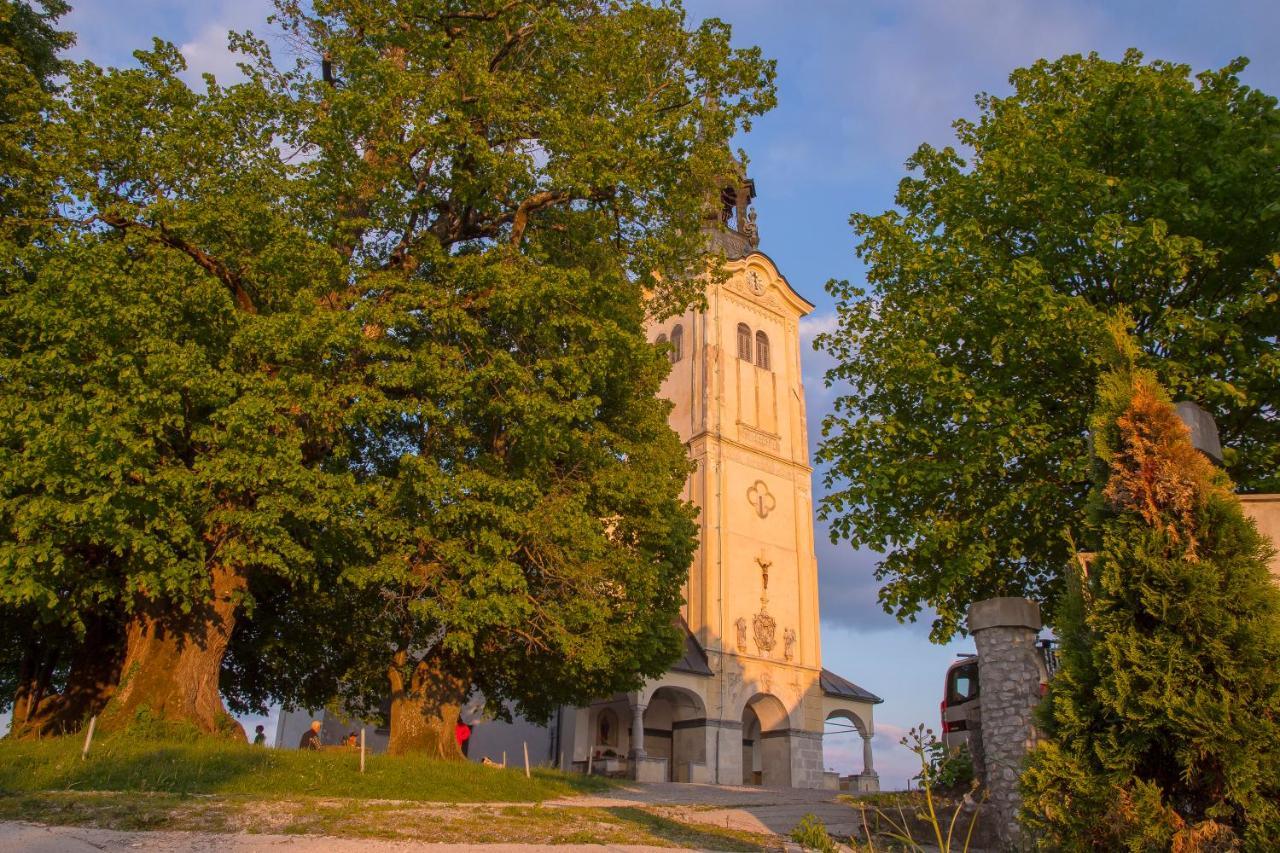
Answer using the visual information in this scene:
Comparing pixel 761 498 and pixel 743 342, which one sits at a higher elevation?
pixel 743 342

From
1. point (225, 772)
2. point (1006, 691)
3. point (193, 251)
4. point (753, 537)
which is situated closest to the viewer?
point (1006, 691)

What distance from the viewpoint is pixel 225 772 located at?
10.3 meters

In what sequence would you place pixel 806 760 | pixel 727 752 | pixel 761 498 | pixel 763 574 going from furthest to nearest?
1. pixel 761 498
2. pixel 763 574
3. pixel 806 760
4. pixel 727 752

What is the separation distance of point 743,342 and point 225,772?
29212 millimetres

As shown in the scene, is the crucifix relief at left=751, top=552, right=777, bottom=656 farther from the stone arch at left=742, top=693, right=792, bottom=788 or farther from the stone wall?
the stone wall

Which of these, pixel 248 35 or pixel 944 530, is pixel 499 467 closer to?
pixel 944 530

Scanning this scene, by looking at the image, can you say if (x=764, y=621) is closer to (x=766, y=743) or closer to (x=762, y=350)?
(x=766, y=743)

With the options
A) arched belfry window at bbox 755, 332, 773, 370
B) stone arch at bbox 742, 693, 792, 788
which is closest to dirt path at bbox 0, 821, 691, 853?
stone arch at bbox 742, 693, 792, 788

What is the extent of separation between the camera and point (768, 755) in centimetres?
3209

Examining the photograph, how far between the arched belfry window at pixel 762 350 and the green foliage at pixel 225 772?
1023 inches

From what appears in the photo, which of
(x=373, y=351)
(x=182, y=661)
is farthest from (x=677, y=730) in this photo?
(x=373, y=351)

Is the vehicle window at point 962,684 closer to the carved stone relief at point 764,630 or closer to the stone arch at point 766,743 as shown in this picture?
the stone arch at point 766,743

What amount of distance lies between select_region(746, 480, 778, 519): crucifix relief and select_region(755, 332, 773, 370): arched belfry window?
17.9ft

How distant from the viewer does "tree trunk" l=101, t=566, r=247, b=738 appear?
12164 mm
